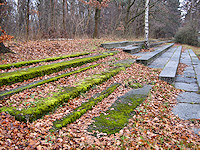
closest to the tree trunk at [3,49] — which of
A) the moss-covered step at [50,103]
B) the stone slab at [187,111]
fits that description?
the moss-covered step at [50,103]

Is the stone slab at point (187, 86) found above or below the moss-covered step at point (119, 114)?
above

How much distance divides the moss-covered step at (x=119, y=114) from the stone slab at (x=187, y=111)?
0.92 m

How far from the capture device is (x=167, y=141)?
3.21 meters

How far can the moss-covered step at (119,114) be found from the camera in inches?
133

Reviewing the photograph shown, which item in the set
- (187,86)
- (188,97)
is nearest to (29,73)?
(188,97)

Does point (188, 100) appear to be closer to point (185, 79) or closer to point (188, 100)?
point (188, 100)

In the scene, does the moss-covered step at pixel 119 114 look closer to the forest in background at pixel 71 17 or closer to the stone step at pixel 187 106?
the stone step at pixel 187 106

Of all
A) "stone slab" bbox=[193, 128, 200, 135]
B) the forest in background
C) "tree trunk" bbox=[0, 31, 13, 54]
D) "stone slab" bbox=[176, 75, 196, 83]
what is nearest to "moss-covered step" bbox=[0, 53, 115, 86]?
"tree trunk" bbox=[0, 31, 13, 54]

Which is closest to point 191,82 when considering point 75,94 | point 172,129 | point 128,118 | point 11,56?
point 172,129

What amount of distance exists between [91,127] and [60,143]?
744 mm

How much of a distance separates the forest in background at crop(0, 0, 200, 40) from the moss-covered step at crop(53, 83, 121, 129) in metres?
6.09

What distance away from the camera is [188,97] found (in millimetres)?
5320

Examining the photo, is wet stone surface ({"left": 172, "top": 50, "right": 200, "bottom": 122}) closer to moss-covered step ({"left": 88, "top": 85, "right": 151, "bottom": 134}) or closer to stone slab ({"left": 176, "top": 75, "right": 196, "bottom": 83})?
stone slab ({"left": 176, "top": 75, "right": 196, "bottom": 83})

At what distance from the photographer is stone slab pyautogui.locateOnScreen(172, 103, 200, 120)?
13.6 feet
